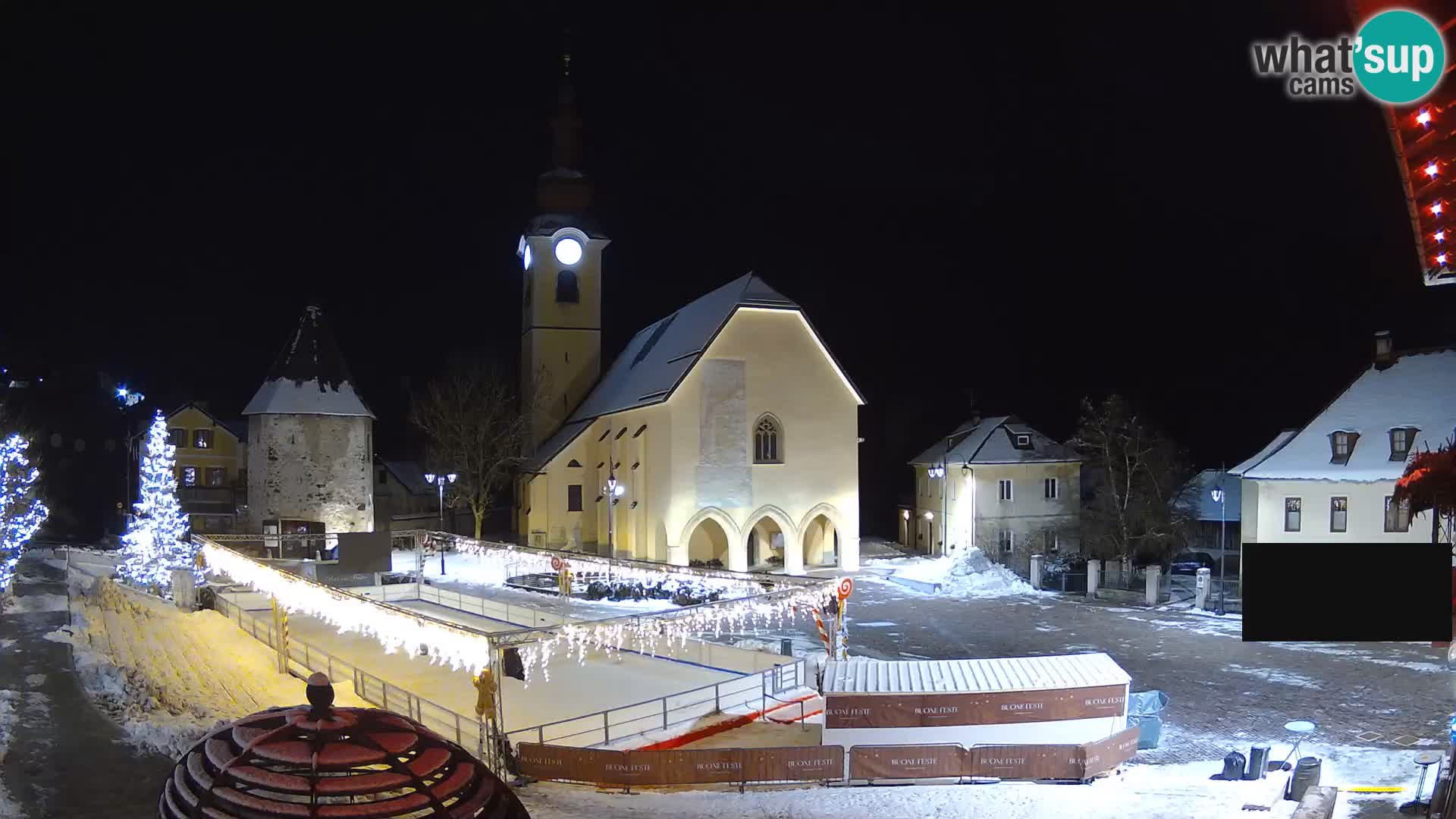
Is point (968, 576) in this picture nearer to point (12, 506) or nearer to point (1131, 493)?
point (1131, 493)

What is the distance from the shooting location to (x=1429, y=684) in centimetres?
1902

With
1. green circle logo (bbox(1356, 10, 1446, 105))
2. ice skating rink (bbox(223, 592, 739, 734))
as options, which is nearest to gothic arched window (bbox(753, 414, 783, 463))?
ice skating rink (bbox(223, 592, 739, 734))

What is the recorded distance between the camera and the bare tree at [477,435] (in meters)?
47.9

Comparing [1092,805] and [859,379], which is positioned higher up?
[859,379]

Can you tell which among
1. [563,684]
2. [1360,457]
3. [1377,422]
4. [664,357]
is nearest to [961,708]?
[563,684]

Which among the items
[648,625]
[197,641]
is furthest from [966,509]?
[197,641]

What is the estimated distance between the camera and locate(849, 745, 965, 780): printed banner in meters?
13.6

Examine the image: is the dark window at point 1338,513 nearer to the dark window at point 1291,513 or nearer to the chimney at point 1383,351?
the dark window at point 1291,513

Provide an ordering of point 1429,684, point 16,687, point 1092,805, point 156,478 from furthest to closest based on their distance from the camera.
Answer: point 156,478, point 1429,684, point 16,687, point 1092,805

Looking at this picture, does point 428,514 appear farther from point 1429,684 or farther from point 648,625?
point 1429,684

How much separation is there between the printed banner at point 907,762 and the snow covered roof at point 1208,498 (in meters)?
38.0

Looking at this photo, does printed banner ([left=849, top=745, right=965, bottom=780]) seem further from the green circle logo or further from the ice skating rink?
the green circle logo

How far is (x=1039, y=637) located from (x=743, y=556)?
47.9 ft

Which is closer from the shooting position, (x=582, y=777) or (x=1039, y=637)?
(x=582, y=777)
